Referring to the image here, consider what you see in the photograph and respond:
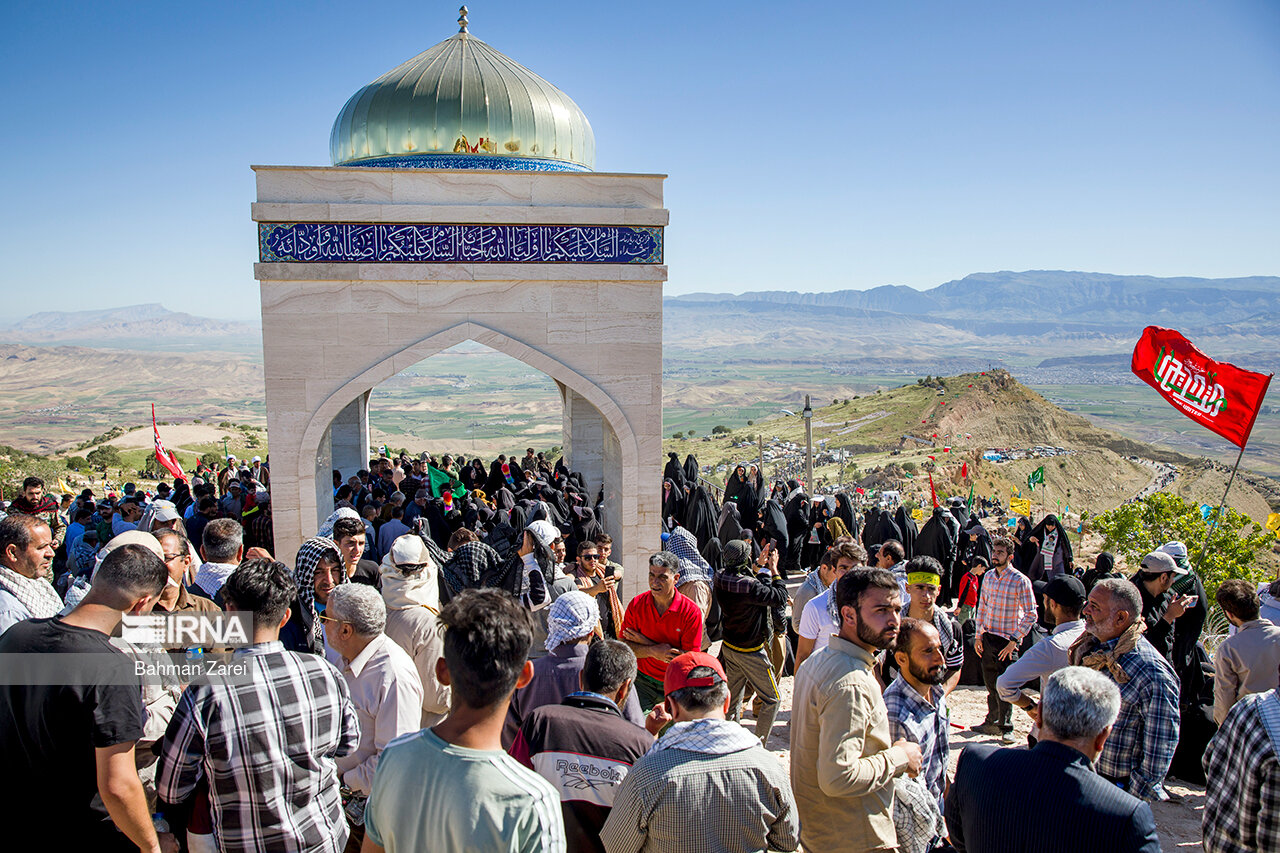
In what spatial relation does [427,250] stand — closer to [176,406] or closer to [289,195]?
[289,195]

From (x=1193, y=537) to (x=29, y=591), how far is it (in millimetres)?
9977

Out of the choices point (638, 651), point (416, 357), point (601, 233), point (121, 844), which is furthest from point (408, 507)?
point (121, 844)

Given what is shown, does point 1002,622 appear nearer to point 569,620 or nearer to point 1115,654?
point 1115,654

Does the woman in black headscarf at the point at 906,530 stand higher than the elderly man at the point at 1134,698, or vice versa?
the elderly man at the point at 1134,698

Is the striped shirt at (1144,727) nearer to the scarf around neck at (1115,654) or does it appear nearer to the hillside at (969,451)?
the scarf around neck at (1115,654)

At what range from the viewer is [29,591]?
3.15m

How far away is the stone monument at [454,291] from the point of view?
22.2ft

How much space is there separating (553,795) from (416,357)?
567 centimetres

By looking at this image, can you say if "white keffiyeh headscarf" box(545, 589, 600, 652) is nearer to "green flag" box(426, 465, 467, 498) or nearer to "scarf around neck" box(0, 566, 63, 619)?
"scarf around neck" box(0, 566, 63, 619)

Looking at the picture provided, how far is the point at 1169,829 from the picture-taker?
11.9 feet

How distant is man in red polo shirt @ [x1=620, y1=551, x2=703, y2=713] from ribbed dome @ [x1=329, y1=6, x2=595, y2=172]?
508 centimetres

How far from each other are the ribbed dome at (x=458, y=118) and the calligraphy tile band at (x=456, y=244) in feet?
3.63

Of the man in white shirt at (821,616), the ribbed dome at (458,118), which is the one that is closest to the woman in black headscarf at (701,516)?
the ribbed dome at (458,118)

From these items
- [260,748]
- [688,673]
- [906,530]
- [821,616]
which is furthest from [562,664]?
[906,530]
